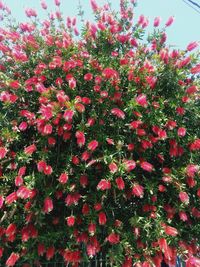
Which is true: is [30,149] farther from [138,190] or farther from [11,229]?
[138,190]

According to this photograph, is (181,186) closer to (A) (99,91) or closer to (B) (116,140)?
(B) (116,140)


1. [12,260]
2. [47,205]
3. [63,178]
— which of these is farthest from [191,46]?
[12,260]

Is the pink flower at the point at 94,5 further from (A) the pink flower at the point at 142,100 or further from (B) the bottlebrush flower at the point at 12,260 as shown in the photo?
(B) the bottlebrush flower at the point at 12,260

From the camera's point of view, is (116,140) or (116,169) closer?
(116,169)

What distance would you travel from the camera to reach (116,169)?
366cm

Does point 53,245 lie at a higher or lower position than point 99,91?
lower

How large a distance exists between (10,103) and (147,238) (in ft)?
7.20

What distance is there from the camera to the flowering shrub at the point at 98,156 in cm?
376

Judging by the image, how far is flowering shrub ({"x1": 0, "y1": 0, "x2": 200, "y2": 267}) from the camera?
3.76 metres

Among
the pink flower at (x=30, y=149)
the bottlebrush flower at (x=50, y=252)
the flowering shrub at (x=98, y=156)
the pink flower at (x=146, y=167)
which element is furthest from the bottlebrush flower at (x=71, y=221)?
the pink flower at (x=146, y=167)

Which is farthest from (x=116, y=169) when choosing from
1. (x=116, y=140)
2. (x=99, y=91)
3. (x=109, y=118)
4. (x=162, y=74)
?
(x=162, y=74)

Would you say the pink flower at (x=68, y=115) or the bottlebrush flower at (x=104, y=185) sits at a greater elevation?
the pink flower at (x=68, y=115)

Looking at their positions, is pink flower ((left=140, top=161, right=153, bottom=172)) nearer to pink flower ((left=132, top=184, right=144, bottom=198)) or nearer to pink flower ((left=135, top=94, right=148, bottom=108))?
pink flower ((left=132, top=184, right=144, bottom=198))

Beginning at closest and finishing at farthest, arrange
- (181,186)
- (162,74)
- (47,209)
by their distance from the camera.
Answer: (47,209) < (181,186) < (162,74)
